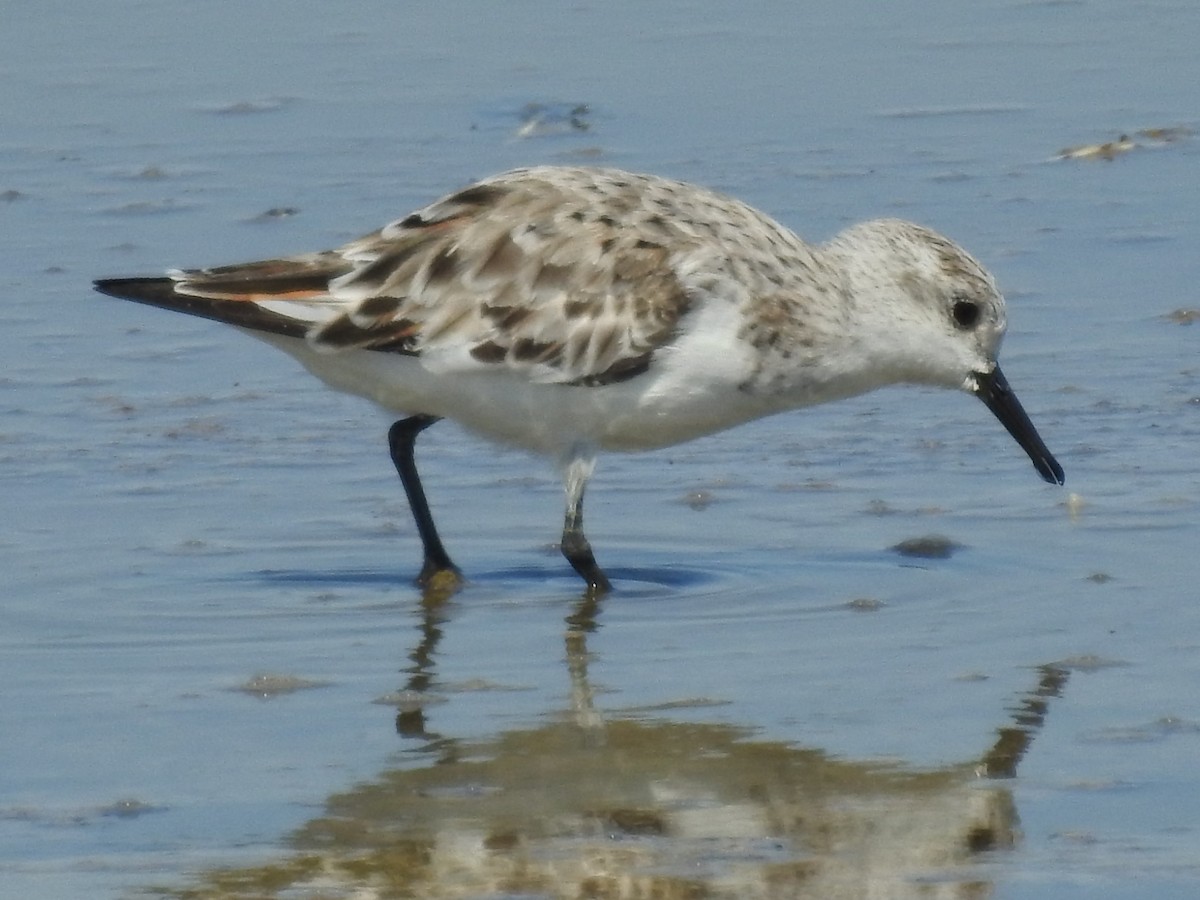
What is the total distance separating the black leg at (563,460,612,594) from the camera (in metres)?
7.75

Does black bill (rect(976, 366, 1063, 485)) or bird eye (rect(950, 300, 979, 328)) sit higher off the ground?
bird eye (rect(950, 300, 979, 328))

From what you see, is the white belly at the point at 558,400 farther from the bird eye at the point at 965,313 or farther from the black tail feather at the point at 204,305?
the bird eye at the point at 965,313

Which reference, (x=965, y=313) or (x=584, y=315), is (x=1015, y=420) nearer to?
(x=965, y=313)

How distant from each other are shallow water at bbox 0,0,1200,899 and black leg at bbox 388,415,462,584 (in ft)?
0.38

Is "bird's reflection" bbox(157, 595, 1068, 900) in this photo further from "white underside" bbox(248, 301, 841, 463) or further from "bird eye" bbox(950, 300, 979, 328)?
"bird eye" bbox(950, 300, 979, 328)

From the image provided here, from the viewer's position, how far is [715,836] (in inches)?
216

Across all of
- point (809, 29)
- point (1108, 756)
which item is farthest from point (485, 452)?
point (809, 29)

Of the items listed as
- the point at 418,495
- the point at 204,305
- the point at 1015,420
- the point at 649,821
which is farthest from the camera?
the point at 1015,420

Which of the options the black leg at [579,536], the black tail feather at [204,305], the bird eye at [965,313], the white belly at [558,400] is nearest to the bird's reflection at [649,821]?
the black leg at [579,536]

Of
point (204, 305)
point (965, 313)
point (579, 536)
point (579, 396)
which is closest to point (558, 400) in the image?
point (579, 396)

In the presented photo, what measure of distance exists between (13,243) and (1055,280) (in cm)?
481

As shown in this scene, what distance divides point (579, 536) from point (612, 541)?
51cm

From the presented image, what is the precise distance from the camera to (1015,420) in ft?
27.2

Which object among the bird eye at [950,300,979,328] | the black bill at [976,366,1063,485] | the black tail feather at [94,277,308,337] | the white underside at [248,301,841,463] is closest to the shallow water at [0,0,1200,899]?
the black bill at [976,366,1063,485]
